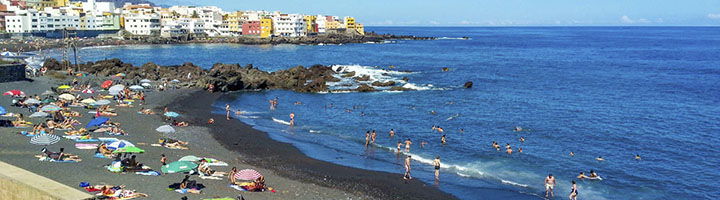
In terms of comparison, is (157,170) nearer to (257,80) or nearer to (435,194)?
(435,194)

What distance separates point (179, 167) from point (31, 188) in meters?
7.22

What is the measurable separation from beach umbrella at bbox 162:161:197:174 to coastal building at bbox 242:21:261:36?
422 ft

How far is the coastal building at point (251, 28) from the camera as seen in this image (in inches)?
5723

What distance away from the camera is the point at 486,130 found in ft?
108

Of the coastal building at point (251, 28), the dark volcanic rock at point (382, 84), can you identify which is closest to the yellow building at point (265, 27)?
the coastal building at point (251, 28)

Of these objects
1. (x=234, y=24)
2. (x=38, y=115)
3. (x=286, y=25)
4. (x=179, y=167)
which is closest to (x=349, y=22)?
(x=286, y=25)

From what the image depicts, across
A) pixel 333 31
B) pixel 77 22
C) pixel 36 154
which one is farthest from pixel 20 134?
pixel 333 31

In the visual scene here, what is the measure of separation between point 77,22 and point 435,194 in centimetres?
12961

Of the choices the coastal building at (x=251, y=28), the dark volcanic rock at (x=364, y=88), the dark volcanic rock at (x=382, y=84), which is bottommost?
the dark volcanic rock at (x=364, y=88)

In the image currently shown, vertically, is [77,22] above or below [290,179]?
above

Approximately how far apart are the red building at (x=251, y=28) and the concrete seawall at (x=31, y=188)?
135022 mm

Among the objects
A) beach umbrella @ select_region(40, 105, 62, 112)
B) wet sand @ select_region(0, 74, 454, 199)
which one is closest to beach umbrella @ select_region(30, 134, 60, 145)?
wet sand @ select_region(0, 74, 454, 199)

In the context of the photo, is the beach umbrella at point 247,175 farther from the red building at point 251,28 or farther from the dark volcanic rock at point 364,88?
the red building at point 251,28

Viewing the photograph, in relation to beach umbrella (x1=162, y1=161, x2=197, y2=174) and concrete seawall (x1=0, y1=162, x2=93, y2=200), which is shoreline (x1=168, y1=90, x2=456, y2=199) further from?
concrete seawall (x1=0, y1=162, x2=93, y2=200)
